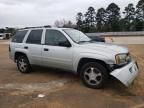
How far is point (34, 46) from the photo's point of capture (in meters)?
8.80

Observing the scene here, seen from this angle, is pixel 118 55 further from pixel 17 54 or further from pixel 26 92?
pixel 17 54

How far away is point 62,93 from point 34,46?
8.40ft

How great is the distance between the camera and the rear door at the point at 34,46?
8.65 metres

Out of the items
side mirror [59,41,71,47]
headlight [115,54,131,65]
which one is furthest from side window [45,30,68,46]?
headlight [115,54,131,65]

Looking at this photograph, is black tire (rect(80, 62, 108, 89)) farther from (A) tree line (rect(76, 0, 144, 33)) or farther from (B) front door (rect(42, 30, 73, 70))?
(A) tree line (rect(76, 0, 144, 33))

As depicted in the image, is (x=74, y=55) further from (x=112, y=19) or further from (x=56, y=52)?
(x=112, y=19)

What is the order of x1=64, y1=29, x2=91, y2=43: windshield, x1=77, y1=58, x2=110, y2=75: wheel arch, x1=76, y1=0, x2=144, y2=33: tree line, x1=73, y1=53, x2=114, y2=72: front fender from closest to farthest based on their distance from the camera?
x1=73, y1=53, x2=114, y2=72: front fender, x1=77, y1=58, x2=110, y2=75: wheel arch, x1=64, y1=29, x2=91, y2=43: windshield, x1=76, y1=0, x2=144, y2=33: tree line

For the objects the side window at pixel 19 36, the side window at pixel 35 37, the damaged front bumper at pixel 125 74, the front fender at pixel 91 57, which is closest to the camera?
the damaged front bumper at pixel 125 74

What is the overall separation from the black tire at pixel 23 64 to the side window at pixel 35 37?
0.65m

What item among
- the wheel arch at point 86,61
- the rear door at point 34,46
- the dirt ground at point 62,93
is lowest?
the dirt ground at point 62,93

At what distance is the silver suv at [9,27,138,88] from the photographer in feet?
22.6

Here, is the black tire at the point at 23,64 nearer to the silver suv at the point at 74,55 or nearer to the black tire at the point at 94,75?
the silver suv at the point at 74,55

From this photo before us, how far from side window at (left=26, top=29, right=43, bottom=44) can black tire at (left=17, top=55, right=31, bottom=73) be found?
65 centimetres

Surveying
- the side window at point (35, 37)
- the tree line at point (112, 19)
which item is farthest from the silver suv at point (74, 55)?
the tree line at point (112, 19)
